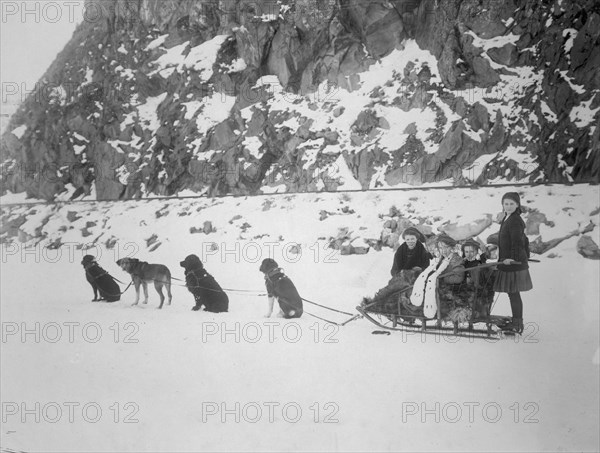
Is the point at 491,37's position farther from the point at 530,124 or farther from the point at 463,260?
the point at 463,260

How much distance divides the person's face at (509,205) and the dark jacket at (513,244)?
3cm

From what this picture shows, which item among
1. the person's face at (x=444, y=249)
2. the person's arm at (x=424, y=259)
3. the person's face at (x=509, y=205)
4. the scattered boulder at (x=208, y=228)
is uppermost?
the person's face at (x=509, y=205)

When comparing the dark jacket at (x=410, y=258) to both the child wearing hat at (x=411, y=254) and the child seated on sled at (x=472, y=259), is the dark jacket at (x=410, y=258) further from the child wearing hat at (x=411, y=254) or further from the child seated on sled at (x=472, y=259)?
the child seated on sled at (x=472, y=259)

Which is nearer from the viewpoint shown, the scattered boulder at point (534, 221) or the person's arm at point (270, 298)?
the scattered boulder at point (534, 221)

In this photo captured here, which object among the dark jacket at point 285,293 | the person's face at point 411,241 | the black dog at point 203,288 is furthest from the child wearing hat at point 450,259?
the black dog at point 203,288

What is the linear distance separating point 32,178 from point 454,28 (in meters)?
2.34

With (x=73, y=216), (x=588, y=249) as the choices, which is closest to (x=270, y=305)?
(x=73, y=216)

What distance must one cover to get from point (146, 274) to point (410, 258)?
135 centimetres

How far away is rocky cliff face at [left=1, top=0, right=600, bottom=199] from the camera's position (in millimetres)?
3254

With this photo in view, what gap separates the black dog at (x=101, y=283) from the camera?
11.2ft

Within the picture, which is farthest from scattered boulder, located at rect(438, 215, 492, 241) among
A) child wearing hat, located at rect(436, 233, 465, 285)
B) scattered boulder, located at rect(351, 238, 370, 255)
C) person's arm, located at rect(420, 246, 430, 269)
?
scattered boulder, located at rect(351, 238, 370, 255)

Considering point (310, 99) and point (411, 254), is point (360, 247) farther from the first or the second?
point (310, 99)

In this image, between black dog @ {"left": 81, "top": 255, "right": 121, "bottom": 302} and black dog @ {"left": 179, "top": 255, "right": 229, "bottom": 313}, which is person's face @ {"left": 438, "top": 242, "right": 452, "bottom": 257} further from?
black dog @ {"left": 81, "top": 255, "right": 121, "bottom": 302}

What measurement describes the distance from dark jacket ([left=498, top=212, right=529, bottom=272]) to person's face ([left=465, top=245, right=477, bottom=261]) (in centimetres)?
12
